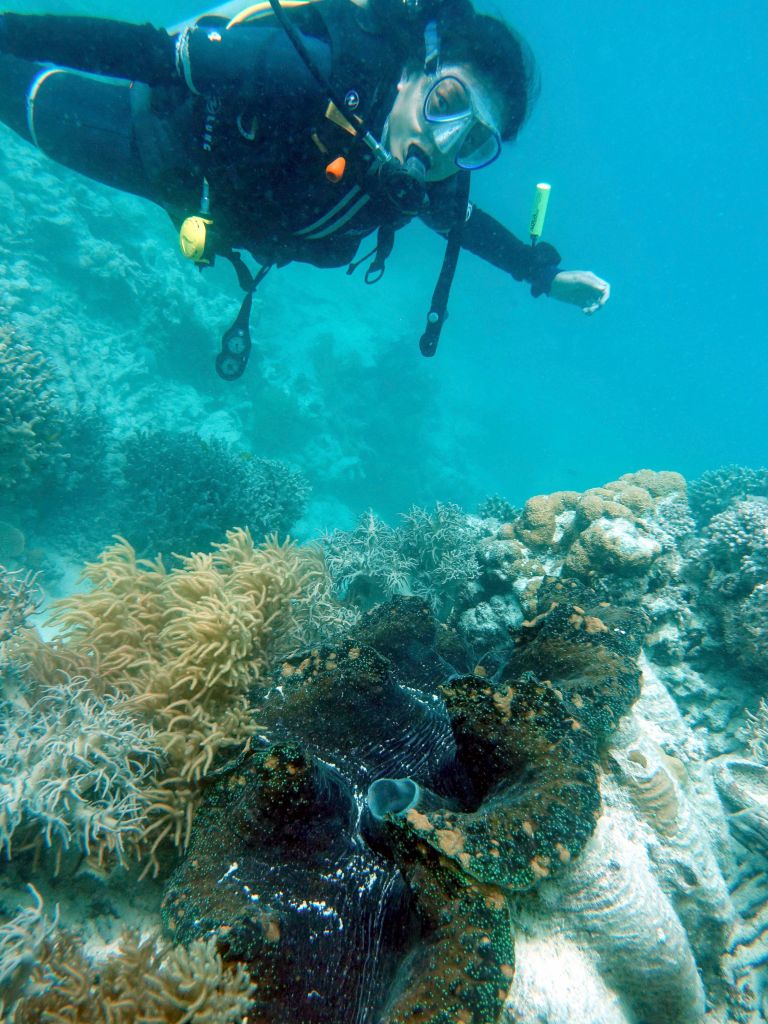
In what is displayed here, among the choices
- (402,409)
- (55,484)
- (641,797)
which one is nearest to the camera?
(641,797)

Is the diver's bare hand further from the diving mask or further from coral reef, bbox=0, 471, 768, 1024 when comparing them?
coral reef, bbox=0, 471, 768, 1024

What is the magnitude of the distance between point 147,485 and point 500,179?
52.7 m

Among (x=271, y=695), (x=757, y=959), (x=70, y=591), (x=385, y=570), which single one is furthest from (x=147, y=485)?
(x=757, y=959)

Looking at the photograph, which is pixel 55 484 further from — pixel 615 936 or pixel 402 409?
pixel 402 409

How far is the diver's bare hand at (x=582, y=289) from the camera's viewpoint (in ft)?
16.0

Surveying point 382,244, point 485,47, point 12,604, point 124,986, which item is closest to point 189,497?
point 12,604

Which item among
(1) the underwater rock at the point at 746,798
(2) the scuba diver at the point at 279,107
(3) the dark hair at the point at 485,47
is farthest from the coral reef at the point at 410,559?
(3) the dark hair at the point at 485,47

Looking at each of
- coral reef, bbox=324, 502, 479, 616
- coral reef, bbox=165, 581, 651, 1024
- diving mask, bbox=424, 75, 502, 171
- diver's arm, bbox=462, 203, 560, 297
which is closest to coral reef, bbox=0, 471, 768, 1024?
coral reef, bbox=165, 581, 651, 1024

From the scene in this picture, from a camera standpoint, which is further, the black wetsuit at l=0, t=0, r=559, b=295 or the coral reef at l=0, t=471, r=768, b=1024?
the black wetsuit at l=0, t=0, r=559, b=295

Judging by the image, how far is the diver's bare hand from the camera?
4887mm

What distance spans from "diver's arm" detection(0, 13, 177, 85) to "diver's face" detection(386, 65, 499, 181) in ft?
5.77

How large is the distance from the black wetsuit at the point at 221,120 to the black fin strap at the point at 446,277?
13 cm

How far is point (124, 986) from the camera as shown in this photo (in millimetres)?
1484

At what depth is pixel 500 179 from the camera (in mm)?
47406
